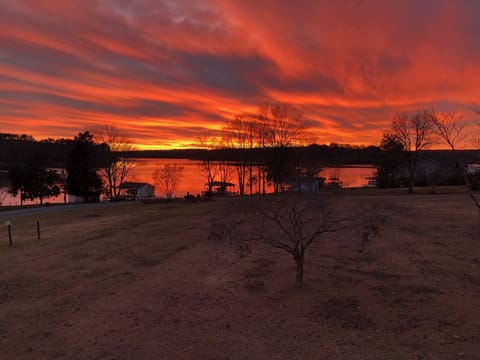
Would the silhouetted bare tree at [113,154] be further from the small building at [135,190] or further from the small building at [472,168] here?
the small building at [472,168]

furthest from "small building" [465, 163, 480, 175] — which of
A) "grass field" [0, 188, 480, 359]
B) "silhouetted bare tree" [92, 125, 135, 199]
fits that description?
"silhouetted bare tree" [92, 125, 135, 199]

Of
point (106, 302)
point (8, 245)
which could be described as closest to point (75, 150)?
point (8, 245)

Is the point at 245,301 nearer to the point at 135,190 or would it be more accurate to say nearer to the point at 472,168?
the point at 472,168

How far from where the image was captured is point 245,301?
23.6 ft

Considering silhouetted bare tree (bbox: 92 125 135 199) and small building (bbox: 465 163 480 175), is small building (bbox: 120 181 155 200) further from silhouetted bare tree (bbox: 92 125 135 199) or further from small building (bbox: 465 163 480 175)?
small building (bbox: 465 163 480 175)

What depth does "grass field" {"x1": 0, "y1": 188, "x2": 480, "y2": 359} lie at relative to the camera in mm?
5352

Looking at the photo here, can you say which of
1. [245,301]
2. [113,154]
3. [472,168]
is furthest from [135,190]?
[245,301]

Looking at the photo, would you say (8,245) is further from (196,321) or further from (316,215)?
(316,215)

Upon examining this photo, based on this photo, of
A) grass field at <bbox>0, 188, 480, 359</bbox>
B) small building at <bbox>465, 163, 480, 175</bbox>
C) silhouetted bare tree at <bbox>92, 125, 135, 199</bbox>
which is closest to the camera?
grass field at <bbox>0, 188, 480, 359</bbox>

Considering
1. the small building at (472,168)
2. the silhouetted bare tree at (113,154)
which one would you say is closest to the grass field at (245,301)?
the small building at (472,168)

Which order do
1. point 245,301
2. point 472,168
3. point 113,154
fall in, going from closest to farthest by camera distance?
1. point 245,301
2. point 472,168
3. point 113,154

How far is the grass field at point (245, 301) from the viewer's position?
211 inches

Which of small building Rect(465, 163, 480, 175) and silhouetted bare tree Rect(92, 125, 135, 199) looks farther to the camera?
silhouetted bare tree Rect(92, 125, 135, 199)

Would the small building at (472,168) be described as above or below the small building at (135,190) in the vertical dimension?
above
